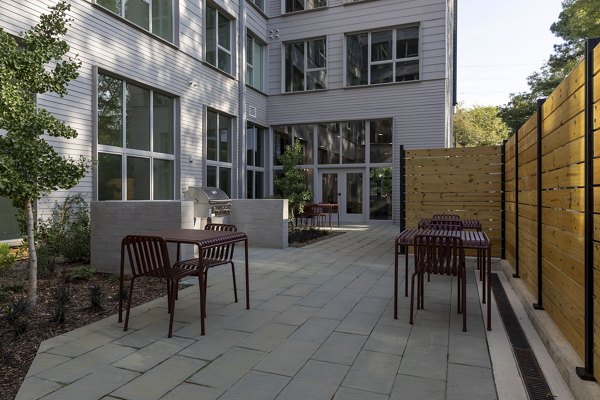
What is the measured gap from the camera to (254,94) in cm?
1487

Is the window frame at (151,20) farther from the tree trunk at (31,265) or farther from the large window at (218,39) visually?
the tree trunk at (31,265)

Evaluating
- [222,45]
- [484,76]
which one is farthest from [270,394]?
[484,76]

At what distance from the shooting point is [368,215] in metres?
15.1

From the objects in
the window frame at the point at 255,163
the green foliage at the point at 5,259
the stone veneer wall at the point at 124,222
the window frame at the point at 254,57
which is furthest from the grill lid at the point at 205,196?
the window frame at the point at 254,57

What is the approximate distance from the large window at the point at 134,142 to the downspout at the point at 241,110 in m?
3.08

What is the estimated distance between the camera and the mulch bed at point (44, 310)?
280 centimetres

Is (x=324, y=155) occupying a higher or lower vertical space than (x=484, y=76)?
lower

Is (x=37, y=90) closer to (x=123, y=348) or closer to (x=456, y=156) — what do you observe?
(x=123, y=348)

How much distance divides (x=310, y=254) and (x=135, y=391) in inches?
220

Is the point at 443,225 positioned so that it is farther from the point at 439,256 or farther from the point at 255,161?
the point at 255,161

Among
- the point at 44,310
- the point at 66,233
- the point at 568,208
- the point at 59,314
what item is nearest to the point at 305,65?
the point at 66,233

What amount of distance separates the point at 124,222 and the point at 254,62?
1071 cm

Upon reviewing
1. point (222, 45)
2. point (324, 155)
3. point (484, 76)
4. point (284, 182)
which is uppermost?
point (484, 76)

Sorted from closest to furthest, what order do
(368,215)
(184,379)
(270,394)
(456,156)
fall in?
(270,394) < (184,379) < (456,156) < (368,215)
